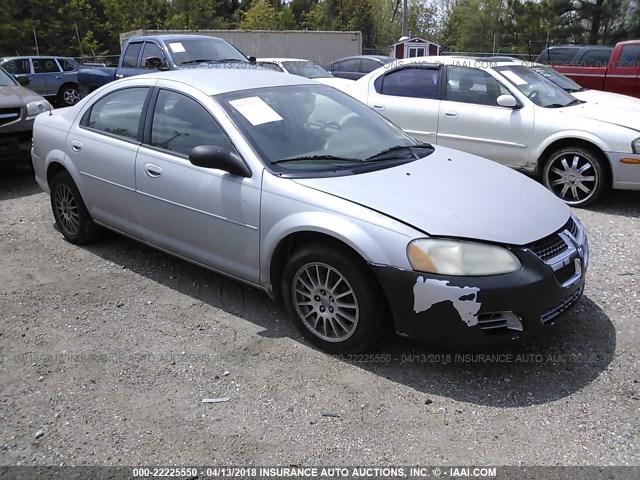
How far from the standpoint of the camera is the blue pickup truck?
9.55 m

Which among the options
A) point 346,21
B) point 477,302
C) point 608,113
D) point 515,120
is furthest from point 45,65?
point 346,21

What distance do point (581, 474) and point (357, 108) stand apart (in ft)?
9.62

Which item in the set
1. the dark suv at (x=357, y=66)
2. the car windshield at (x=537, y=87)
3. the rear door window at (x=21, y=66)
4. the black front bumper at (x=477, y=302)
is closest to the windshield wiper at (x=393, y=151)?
the black front bumper at (x=477, y=302)

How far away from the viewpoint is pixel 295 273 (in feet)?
11.4

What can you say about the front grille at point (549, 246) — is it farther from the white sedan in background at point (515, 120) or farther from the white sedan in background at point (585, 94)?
the white sedan in background at point (585, 94)

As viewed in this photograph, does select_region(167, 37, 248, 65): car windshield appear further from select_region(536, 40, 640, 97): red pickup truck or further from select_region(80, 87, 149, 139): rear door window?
select_region(536, 40, 640, 97): red pickup truck

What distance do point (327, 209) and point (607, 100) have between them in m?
5.73

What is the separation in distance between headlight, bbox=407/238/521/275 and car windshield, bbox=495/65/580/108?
14.1 feet

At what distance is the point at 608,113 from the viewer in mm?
6406

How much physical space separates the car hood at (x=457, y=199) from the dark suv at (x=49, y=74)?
16.2m

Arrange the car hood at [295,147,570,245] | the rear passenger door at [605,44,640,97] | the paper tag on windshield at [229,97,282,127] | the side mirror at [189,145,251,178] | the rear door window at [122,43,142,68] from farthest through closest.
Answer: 1. the rear door window at [122,43,142,68]
2. the rear passenger door at [605,44,640,97]
3. the paper tag on windshield at [229,97,282,127]
4. the side mirror at [189,145,251,178]
5. the car hood at [295,147,570,245]

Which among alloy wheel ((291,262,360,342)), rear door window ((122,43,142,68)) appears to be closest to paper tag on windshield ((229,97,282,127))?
alloy wheel ((291,262,360,342))

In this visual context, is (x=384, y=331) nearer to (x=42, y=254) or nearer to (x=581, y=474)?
(x=581, y=474)

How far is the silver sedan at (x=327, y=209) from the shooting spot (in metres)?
3.01
